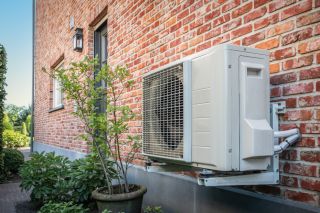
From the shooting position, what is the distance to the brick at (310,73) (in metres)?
1.77

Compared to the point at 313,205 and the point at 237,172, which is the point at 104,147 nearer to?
the point at 237,172

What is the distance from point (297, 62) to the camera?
1893 mm

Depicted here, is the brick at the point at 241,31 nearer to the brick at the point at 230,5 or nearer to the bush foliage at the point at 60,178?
the brick at the point at 230,5

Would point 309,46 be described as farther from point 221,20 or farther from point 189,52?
point 189,52

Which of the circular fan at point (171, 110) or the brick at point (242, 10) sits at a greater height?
the brick at point (242, 10)

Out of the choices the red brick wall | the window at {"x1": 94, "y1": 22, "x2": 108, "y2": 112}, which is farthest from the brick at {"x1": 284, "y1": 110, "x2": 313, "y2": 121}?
the window at {"x1": 94, "y1": 22, "x2": 108, "y2": 112}

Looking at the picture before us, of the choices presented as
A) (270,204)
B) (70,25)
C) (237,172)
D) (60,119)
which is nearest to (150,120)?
(237,172)

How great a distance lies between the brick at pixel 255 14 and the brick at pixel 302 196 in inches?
44.4

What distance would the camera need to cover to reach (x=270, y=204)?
Answer: 198 cm

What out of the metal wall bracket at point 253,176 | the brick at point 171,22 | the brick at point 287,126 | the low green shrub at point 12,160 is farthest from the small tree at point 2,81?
the brick at point 287,126

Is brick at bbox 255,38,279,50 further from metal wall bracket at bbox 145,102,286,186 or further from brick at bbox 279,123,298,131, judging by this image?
brick at bbox 279,123,298,131

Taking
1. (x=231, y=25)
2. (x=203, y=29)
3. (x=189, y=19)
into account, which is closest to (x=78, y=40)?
(x=189, y=19)

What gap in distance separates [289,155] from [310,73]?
Result: 492 mm

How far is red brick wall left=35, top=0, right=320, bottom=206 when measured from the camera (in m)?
1.80
